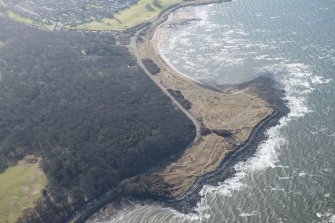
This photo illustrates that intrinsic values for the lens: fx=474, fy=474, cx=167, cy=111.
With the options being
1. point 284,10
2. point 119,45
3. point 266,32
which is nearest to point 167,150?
point 119,45

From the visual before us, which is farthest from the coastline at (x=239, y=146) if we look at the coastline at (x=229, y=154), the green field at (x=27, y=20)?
the green field at (x=27, y=20)

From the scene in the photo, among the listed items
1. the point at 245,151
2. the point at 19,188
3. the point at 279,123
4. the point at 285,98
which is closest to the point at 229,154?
the point at 245,151

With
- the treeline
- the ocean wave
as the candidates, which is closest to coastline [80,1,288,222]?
the ocean wave

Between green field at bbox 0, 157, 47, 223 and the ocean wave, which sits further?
the ocean wave

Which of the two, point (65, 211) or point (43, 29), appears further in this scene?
point (43, 29)

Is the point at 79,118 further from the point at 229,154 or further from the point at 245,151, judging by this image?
the point at 245,151

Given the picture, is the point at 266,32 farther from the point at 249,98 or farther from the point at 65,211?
the point at 65,211

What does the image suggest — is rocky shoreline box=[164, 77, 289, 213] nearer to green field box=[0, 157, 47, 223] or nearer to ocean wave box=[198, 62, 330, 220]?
ocean wave box=[198, 62, 330, 220]
